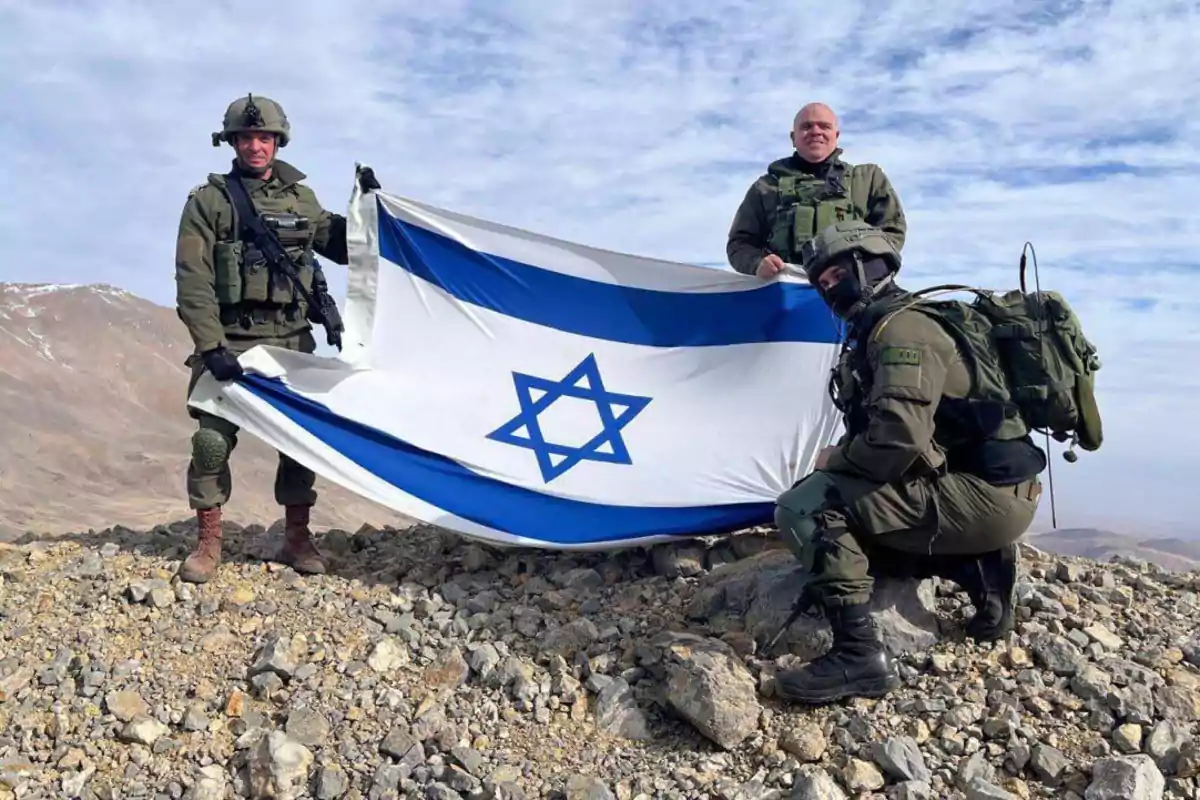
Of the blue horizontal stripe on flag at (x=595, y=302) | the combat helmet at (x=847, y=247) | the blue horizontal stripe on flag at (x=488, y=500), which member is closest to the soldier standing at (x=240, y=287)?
the blue horizontal stripe on flag at (x=488, y=500)

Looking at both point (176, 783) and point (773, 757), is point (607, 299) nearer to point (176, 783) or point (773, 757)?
point (773, 757)

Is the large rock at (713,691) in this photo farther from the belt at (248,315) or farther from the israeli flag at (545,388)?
the belt at (248,315)

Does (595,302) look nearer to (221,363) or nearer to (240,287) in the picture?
(240,287)

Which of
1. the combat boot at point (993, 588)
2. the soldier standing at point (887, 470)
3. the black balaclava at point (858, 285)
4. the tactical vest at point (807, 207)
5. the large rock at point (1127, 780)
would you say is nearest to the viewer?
the large rock at point (1127, 780)

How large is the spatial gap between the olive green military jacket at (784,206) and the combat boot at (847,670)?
2517mm

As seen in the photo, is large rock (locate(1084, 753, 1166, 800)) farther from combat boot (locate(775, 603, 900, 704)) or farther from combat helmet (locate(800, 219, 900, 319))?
combat helmet (locate(800, 219, 900, 319))

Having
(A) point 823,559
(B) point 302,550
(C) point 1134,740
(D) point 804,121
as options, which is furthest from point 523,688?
(D) point 804,121

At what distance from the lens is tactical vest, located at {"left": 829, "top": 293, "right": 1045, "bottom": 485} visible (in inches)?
154

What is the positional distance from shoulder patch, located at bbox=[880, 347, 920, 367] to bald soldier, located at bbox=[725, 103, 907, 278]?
200 centimetres

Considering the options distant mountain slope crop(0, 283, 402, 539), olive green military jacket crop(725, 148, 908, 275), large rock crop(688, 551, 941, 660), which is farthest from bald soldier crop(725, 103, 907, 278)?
distant mountain slope crop(0, 283, 402, 539)

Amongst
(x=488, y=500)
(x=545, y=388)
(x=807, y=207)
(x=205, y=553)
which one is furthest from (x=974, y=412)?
(x=205, y=553)

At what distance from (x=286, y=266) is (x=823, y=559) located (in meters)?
3.42

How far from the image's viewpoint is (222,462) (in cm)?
542

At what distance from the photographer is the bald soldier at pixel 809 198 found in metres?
5.61
